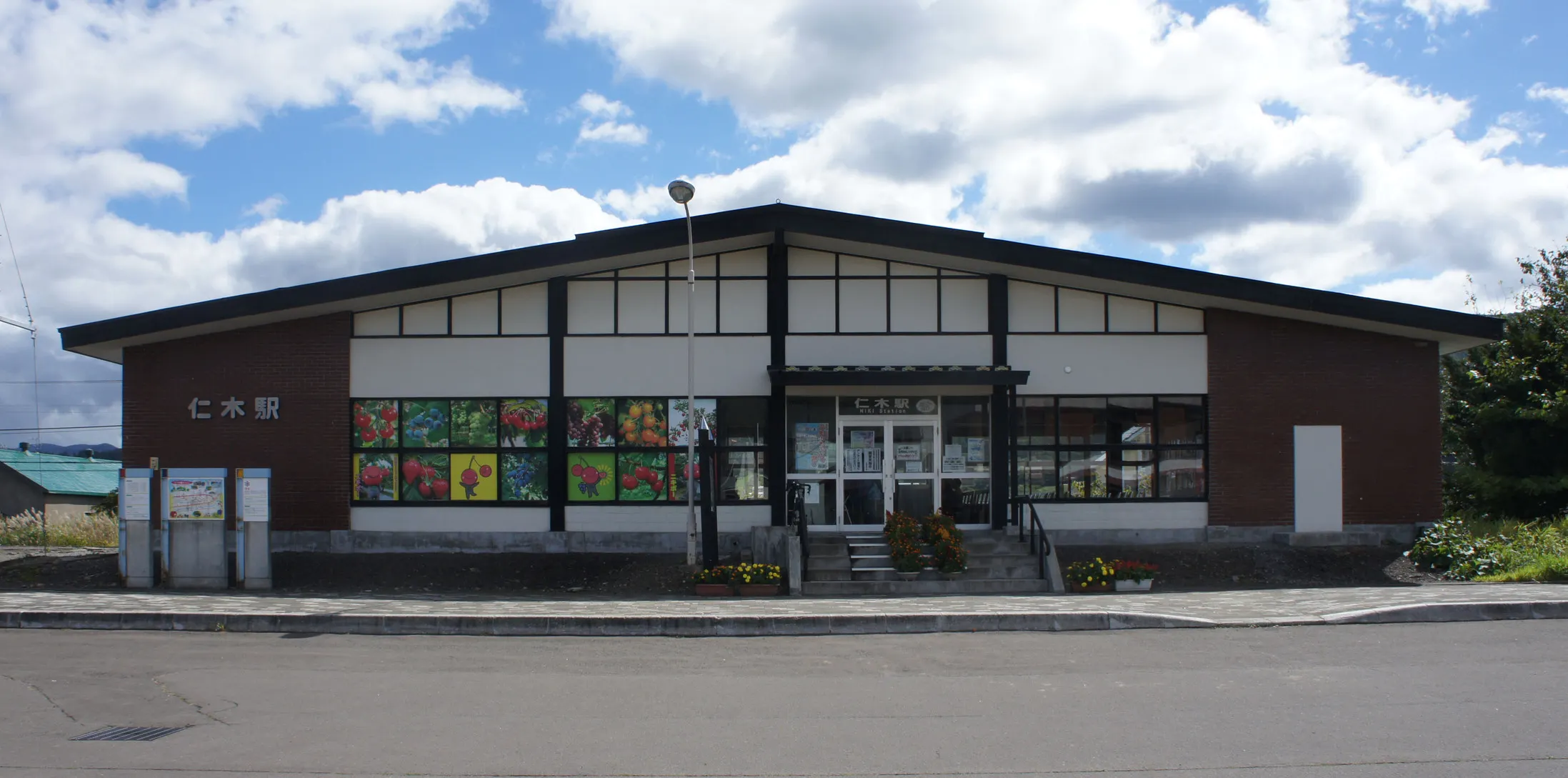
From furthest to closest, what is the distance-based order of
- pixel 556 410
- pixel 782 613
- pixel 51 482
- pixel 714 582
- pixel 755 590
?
1. pixel 51 482
2. pixel 556 410
3. pixel 714 582
4. pixel 755 590
5. pixel 782 613

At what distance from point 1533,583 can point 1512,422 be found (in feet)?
27.1

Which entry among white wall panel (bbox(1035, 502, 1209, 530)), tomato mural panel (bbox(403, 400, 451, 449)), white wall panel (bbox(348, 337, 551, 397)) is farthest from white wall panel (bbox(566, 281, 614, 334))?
white wall panel (bbox(1035, 502, 1209, 530))

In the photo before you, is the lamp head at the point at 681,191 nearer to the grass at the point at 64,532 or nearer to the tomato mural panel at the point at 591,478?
the tomato mural panel at the point at 591,478

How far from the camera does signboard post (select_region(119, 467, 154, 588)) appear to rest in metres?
16.1

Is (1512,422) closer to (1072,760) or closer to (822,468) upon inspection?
(822,468)

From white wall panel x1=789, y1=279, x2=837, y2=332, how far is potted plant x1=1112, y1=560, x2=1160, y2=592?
6.15 meters

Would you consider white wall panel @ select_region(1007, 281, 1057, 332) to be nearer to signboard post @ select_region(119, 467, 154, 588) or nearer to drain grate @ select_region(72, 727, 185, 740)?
signboard post @ select_region(119, 467, 154, 588)

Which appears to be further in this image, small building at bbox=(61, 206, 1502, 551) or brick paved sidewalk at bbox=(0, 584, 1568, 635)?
small building at bbox=(61, 206, 1502, 551)

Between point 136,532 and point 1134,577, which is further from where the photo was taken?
point 136,532

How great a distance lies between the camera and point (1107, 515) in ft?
60.7

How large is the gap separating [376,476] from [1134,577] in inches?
490

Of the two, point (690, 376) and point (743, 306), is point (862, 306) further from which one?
point (690, 376)

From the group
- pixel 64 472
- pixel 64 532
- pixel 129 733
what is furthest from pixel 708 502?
pixel 64 472

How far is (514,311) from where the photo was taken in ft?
61.1
